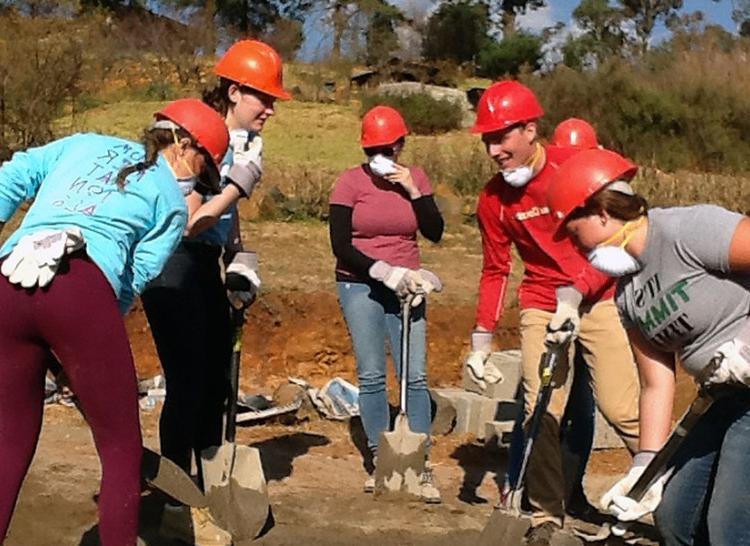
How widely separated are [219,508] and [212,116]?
1.67 meters

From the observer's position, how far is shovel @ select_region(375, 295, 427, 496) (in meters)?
5.71

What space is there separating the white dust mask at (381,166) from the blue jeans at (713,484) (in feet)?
7.39

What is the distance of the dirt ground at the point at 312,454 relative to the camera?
537 centimetres

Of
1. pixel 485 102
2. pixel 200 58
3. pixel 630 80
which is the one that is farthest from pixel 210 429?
pixel 200 58

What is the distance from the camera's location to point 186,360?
16.1ft

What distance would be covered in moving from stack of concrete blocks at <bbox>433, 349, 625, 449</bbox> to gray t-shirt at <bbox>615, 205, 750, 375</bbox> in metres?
3.17

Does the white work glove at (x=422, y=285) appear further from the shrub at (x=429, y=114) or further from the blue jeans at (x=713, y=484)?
the shrub at (x=429, y=114)

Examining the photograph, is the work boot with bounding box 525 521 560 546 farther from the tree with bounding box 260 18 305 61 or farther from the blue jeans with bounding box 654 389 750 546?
the tree with bounding box 260 18 305 61

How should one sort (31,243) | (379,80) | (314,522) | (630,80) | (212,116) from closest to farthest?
(31,243) → (212,116) → (314,522) → (630,80) → (379,80)

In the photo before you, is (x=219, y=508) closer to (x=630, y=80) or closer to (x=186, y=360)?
(x=186, y=360)

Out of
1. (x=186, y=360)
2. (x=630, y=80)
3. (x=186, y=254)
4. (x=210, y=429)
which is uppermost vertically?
(x=630, y=80)

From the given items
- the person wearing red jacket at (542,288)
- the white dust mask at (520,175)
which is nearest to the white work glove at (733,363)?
the person wearing red jacket at (542,288)

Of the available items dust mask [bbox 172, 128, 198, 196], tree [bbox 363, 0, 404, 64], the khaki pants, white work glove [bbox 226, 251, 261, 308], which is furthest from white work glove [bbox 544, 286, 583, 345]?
tree [bbox 363, 0, 404, 64]

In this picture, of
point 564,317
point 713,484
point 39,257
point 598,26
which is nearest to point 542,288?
point 564,317
